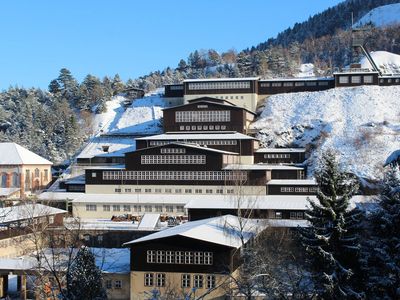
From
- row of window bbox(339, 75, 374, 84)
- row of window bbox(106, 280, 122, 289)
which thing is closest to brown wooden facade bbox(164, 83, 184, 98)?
row of window bbox(339, 75, 374, 84)

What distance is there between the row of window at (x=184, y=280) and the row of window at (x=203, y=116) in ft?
130

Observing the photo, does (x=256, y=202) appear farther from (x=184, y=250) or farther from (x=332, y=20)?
(x=332, y=20)

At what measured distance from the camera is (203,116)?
226ft

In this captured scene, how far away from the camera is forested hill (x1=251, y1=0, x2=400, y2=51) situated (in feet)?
586

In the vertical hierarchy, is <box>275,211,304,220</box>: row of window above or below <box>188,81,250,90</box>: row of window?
below

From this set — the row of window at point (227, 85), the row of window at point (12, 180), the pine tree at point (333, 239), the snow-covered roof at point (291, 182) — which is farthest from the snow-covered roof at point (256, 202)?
the row of window at point (12, 180)

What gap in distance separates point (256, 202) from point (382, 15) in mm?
146055

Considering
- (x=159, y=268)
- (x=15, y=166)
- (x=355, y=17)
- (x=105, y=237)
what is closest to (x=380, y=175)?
(x=105, y=237)

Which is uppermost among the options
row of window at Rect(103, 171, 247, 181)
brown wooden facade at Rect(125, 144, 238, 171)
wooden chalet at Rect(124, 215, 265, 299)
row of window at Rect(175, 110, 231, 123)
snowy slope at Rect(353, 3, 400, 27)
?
snowy slope at Rect(353, 3, 400, 27)

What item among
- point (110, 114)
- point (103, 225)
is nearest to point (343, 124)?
point (103, 225)

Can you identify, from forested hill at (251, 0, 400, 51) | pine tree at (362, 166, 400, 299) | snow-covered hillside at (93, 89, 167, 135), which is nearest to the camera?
pine tree at (362, 166, 400, 299)

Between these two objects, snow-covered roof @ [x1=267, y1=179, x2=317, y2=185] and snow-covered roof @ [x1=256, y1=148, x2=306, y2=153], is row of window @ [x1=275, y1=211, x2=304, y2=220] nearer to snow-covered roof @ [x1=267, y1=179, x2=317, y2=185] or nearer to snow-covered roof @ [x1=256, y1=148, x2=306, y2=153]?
snow-covered roof @ [x1=267, y1=179, x2=317, y2=185]

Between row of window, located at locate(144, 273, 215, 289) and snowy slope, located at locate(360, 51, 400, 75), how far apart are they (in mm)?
80972

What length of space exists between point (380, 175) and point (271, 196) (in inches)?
500
